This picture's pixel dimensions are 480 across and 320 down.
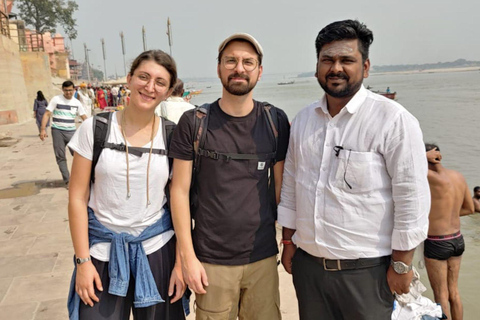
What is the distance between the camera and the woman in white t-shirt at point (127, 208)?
206 centimetres

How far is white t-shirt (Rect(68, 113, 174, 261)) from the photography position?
80.6 inches

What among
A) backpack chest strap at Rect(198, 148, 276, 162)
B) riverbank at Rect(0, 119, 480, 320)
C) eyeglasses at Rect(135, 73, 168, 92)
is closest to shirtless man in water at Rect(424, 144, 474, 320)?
riverbank at Rect(0, 119, 480, 320)

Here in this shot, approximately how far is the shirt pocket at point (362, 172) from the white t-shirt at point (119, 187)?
966 mm

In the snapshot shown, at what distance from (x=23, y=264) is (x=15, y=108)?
14612 mm

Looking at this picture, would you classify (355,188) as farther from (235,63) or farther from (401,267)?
(235,63)

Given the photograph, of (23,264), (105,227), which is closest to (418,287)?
(105,227)

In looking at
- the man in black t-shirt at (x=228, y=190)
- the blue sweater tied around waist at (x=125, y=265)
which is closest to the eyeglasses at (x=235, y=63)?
the man in black t-shirt at (x=228, y=190)

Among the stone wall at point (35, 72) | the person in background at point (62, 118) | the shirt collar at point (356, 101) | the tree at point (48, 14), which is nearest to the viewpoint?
the shirt collar at point (356, 101)

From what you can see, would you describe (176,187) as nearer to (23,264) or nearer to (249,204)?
(249,204)

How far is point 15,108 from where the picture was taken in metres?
16.5

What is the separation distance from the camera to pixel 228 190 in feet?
7.11

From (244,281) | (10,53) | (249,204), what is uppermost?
(10,53)

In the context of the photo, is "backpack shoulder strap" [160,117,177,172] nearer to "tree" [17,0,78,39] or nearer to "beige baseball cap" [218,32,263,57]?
"beige baseball cap" [218,32,263,57]

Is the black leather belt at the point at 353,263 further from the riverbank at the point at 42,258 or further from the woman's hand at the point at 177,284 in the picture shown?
the riverbank at the point at 42,258
